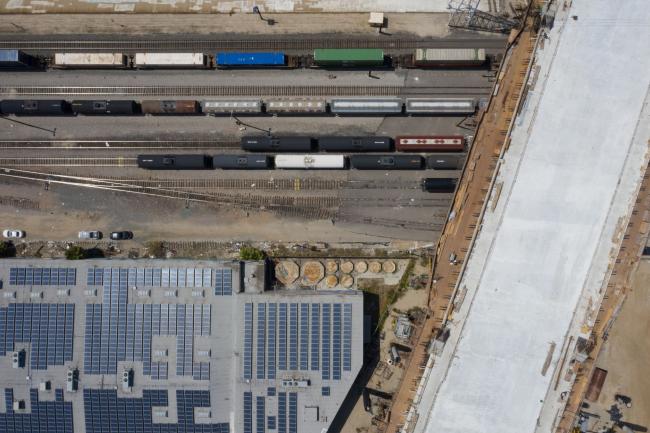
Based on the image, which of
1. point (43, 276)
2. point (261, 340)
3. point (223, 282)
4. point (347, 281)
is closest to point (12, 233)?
point (43, 276)

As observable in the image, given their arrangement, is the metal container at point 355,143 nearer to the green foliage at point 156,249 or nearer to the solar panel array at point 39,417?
the green foliage at point 156,249

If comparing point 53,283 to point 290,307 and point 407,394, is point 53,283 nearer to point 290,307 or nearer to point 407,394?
point 290,307

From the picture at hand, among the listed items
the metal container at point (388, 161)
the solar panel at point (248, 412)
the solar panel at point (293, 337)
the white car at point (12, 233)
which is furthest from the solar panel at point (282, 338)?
Result: the white car at point (12, 233)

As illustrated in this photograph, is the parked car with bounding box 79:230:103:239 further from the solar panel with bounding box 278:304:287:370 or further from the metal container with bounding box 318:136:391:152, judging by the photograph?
the metal container with bounding box 318:136:391:152

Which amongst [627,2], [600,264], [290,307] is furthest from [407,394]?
[627,2]

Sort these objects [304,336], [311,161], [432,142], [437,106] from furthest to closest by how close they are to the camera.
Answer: [311,161] → [437,106] → [432,142] → [304,336]

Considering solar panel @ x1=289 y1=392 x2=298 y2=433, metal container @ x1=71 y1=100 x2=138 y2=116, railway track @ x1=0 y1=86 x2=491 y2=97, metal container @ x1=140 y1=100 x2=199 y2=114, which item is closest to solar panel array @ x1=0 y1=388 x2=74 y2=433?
solar panel @ x1=289 y1=392 x2=298 y2=433

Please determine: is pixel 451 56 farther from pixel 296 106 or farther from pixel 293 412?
pixel 293 412
